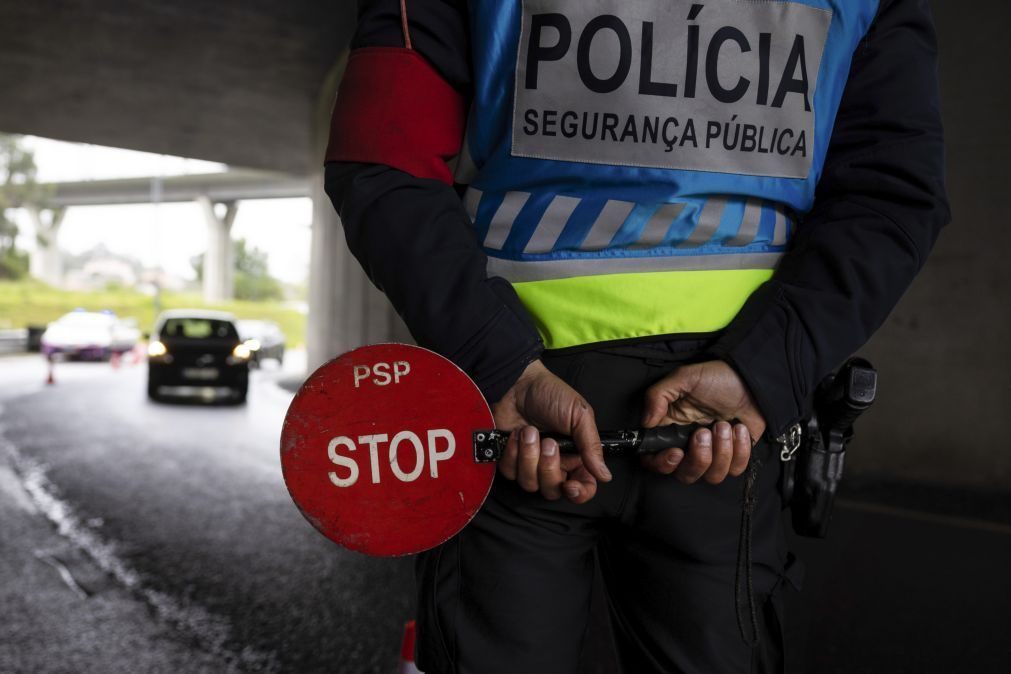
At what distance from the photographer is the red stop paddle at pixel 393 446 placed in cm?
98

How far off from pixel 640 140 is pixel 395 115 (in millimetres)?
327

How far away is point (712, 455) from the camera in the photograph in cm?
99

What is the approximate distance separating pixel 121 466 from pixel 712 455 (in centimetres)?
646

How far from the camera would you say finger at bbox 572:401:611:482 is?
3.17 ft

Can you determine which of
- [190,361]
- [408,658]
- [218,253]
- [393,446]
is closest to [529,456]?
[393,446]

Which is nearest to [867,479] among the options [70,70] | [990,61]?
[990,61]

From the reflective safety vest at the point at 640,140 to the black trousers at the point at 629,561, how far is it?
9 centimetres

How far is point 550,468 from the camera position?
3.18 feet

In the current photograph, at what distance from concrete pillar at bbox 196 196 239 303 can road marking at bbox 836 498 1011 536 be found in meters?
33.0

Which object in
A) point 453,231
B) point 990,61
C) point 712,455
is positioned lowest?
point 712,455

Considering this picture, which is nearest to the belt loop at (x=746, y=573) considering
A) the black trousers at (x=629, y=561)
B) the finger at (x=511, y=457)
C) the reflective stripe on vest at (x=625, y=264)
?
the black trousers at (x=629, y=561)

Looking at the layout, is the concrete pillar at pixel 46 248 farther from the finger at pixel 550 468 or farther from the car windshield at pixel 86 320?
the finger at pixel 550 468

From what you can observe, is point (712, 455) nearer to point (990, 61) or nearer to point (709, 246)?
point (709, 246)

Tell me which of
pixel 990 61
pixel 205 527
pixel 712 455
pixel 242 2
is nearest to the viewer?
pixel 712 455
